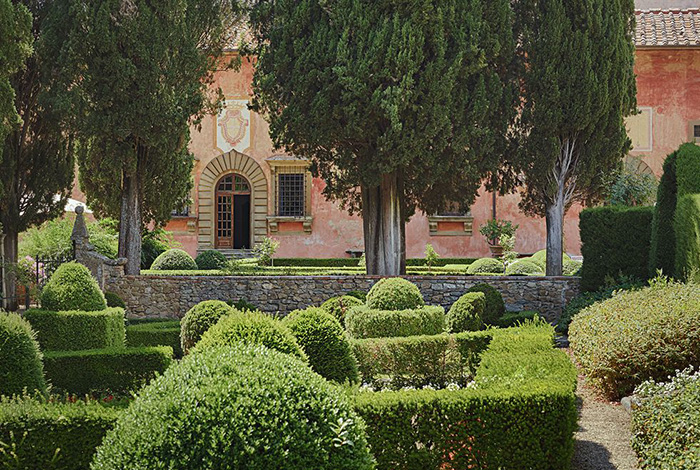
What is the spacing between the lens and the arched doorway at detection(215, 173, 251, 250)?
27.3 meters

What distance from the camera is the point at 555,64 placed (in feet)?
54.4

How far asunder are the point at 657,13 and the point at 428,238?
10.6 metres

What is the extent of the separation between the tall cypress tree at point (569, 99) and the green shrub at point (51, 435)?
42.0ft

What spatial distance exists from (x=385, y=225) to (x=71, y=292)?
7.96m

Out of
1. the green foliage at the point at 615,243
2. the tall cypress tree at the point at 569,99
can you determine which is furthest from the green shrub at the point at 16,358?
the tall cypress tree at the point at 569,99

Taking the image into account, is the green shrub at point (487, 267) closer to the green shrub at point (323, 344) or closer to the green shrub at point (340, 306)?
the green shrub at point (340, 306)

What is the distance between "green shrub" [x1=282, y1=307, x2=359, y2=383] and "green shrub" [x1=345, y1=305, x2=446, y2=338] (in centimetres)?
381

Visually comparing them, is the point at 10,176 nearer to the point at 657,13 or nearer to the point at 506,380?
the point at 506,380

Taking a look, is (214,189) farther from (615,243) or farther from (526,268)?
(615,243)

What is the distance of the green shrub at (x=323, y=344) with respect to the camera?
6.78m

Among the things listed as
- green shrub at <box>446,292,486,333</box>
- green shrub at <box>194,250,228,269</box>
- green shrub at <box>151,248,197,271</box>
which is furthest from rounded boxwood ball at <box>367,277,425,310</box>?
green shrub at <box>194,250,228,269</box>

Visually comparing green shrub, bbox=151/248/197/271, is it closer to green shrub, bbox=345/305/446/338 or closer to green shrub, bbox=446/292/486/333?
green shrub, bbox=345/305/446/338

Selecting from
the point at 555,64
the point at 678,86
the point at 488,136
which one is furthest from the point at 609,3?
the point at 678,86

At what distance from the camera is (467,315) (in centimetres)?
1133
